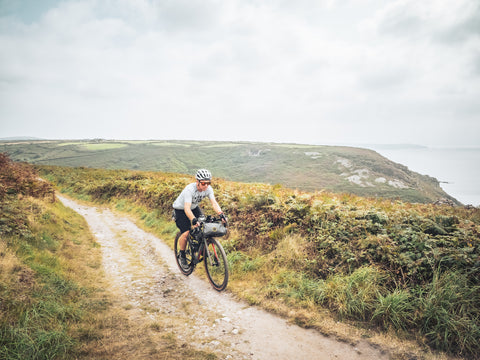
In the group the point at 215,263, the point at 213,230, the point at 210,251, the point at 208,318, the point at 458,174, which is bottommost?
the point at 208,318

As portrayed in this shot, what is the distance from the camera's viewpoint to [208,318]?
500 centimetres

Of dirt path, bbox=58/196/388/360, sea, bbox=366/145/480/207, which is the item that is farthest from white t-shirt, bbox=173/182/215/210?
sea, bbox=366/145/480/207

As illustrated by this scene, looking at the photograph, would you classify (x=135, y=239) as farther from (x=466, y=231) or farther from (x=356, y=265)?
(x=466, y=231)

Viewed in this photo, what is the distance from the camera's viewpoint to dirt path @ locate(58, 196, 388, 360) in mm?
4031

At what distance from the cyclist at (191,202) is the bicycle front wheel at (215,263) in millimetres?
795

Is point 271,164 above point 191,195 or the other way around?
the other way around

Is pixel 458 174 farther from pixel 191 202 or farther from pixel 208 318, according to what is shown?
pixel 208 318

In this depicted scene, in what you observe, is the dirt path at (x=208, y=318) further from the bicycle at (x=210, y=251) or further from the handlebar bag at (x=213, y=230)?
the handlebar bag at (x=213, y=230)

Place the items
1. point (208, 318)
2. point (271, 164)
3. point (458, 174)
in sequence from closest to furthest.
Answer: point (208, 318) → point (458, 174) → point (271, 164)

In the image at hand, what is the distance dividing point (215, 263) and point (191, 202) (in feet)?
5.98

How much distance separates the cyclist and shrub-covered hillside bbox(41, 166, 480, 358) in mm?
1674

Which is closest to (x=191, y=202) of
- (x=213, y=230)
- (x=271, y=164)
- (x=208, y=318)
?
(x=213, y=230)

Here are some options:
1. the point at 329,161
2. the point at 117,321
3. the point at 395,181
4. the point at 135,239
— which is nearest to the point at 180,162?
the point at 329,161

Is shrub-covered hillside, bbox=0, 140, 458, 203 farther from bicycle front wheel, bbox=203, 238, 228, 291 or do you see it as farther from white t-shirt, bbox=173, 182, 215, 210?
white t-shirt, bbox=173, 182, 215, 210
